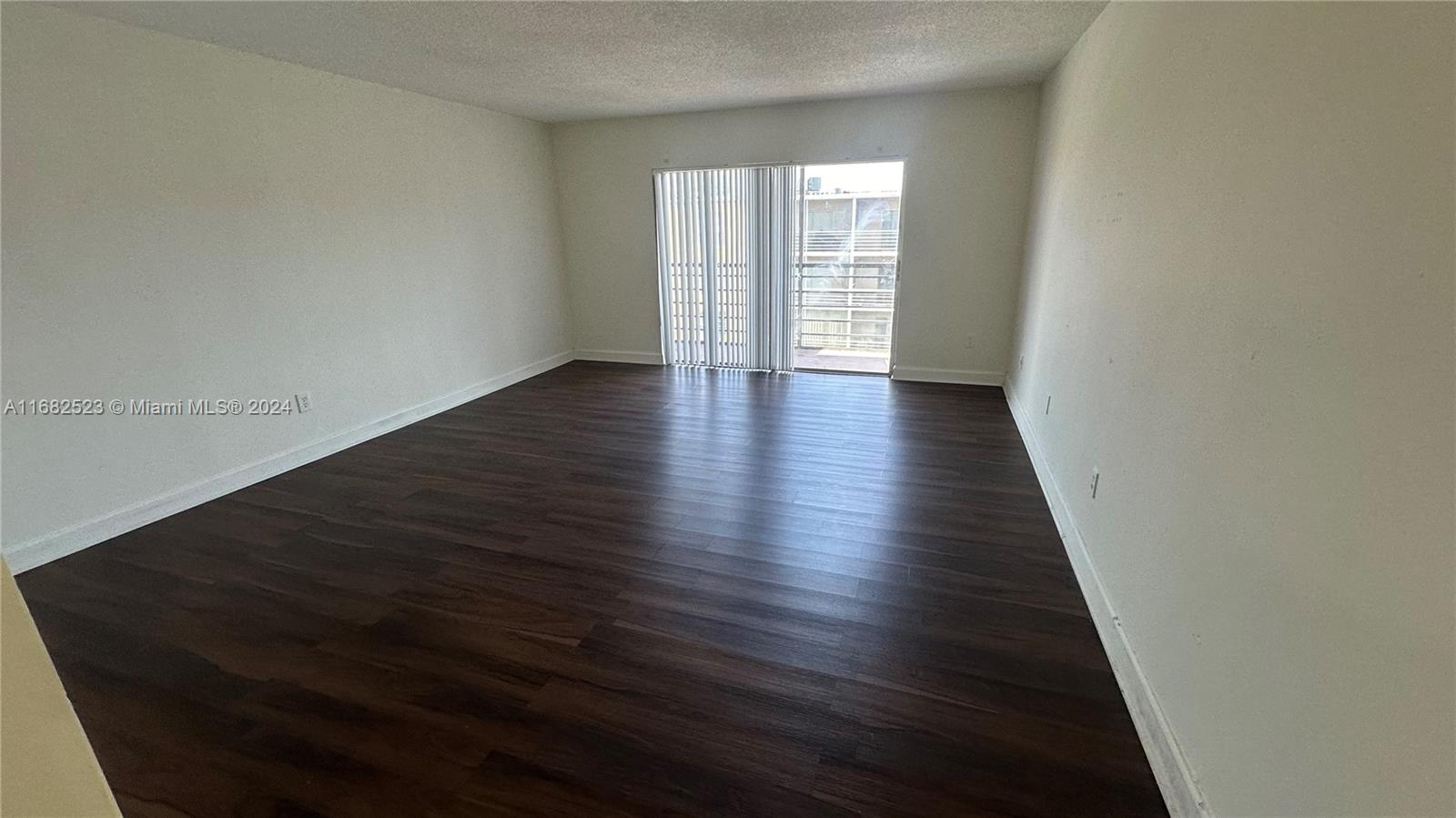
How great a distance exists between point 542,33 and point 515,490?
2.30 metres

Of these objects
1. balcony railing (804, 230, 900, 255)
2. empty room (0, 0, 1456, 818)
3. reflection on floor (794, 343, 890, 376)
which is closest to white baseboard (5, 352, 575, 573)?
empty room (0, 0, 1456, 818)

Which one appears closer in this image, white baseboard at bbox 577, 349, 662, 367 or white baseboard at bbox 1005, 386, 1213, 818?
white baseboard at bbox 1005, 386, 1213, 818

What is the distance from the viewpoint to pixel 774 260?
5.45m

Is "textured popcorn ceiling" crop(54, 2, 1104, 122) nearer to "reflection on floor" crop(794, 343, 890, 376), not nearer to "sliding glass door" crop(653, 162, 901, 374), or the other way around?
"sliding glass door" crop(653, 162, 901, 374)

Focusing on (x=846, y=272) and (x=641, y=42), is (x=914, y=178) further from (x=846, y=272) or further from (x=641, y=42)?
(x=641, y=42)

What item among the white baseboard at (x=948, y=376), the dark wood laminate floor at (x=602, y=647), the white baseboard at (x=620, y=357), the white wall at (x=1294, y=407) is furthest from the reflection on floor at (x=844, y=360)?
the white wall at (x=1294, y=407)

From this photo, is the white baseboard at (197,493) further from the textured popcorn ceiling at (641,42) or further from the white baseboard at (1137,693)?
the white baseboard at (1137,693)

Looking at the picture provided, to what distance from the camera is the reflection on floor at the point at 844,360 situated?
5852 mm

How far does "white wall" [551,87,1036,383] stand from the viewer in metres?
4.69

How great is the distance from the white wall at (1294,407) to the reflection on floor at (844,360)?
12.3 feet

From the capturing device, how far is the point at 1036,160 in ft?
14.5

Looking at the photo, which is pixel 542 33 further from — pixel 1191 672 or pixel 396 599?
pixel 1191 672

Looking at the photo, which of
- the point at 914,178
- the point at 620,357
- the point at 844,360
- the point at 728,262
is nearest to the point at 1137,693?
the point at 914,178

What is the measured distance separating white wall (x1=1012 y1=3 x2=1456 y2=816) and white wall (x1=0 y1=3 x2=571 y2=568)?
4.17 metres
